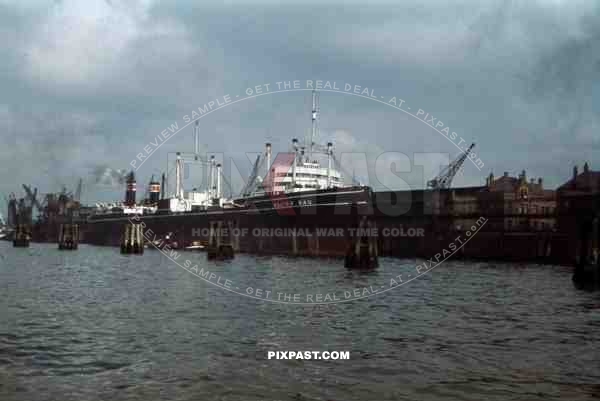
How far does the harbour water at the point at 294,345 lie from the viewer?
1177 cm

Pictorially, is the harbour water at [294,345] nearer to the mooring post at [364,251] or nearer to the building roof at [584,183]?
the mooring post at [364,251]

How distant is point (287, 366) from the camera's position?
44.5 feet

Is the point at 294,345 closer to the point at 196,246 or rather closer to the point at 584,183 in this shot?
the point at 584,183

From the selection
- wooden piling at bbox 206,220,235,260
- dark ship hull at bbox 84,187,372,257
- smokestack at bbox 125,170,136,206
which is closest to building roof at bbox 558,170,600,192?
dark ship hull at bbox 84,187,372,257

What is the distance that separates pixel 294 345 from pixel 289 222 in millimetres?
58164

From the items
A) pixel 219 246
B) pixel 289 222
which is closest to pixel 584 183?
pixel 289 222

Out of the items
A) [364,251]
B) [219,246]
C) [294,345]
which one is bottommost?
[294,345]

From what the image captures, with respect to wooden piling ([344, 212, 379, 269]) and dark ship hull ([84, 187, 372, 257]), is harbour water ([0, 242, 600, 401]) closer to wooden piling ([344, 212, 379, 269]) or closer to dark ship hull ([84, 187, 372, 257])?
wooden piling ([344, 212, 379, 269])

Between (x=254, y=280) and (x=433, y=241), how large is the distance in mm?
34274

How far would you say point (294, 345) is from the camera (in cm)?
1573

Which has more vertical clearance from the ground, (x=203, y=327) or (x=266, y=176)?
(x=266, y=176)

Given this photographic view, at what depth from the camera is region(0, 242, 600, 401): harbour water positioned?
38.6 feet

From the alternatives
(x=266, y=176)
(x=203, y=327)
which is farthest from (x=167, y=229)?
(x=203, y=327)

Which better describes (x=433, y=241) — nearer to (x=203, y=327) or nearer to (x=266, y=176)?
(x=266, y=176)
